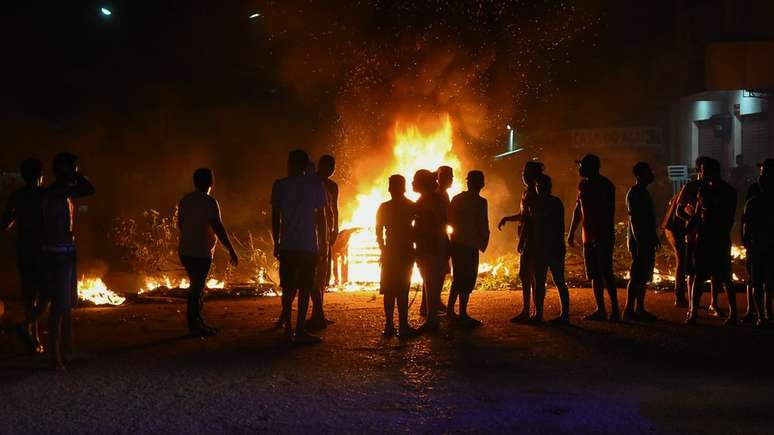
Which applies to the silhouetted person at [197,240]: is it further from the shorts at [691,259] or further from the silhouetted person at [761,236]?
the silhouetted person at [761,236]

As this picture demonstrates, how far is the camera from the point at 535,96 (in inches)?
1372

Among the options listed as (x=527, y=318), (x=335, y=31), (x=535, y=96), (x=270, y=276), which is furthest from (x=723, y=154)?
(x=527, y=318)

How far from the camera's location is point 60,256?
23.6 feet

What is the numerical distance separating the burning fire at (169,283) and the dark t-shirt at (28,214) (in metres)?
5.81

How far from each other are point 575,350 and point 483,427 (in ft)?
9.22

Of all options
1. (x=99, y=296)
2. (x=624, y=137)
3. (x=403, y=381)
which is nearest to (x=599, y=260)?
(x=403, y=381)

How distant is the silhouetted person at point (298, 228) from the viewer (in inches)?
327

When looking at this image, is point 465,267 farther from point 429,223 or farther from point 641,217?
point 641,217

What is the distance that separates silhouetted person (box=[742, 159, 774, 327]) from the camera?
9.45 m

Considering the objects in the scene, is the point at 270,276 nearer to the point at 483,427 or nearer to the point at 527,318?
the point at 527,318

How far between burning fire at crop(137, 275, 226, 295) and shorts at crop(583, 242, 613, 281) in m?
6.22

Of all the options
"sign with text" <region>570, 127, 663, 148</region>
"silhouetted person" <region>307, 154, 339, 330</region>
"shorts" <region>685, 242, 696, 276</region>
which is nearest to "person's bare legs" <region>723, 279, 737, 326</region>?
"shorts" <region>685, 242, 696, 276</region>

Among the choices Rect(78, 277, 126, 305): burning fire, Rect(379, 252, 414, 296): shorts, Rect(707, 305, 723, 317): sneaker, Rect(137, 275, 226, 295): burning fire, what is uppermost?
Rect(379, 252, 414, 296): shorts

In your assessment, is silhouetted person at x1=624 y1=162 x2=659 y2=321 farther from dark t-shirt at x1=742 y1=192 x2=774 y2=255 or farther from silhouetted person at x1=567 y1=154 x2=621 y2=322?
dark t-shirt at x1=742 y1=192 x2=774 y2=255
